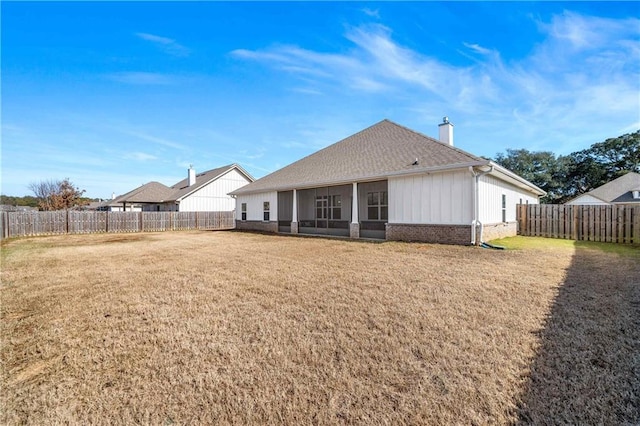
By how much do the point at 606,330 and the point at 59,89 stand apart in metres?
19.7

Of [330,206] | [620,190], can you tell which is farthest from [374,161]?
[620,190]

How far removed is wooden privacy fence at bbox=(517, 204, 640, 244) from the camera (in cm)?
1093

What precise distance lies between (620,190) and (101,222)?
46860mm

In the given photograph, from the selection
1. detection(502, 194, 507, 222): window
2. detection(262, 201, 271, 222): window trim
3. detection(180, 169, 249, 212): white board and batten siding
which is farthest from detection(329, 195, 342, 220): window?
detection(180, 169, 249, 212): white board and batten siding

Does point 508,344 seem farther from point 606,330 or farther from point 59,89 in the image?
point 59,89

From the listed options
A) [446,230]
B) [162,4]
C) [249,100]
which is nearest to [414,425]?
[446,230]

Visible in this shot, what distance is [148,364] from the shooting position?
2.75 meters

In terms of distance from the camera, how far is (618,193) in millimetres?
27734

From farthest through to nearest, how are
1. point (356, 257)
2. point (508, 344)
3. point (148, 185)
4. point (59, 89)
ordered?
point (148, 185) → point (59, 89) → point (356, 257) → point (508, 344)

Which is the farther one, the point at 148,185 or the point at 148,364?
the point at 148,185

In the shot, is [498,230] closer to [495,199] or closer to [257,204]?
[495,199]

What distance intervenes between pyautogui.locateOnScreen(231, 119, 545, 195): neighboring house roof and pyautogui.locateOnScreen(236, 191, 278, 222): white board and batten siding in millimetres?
613

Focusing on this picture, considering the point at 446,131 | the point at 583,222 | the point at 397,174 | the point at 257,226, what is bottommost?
the point at 257,226

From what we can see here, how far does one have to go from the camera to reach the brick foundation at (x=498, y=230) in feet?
35.7
